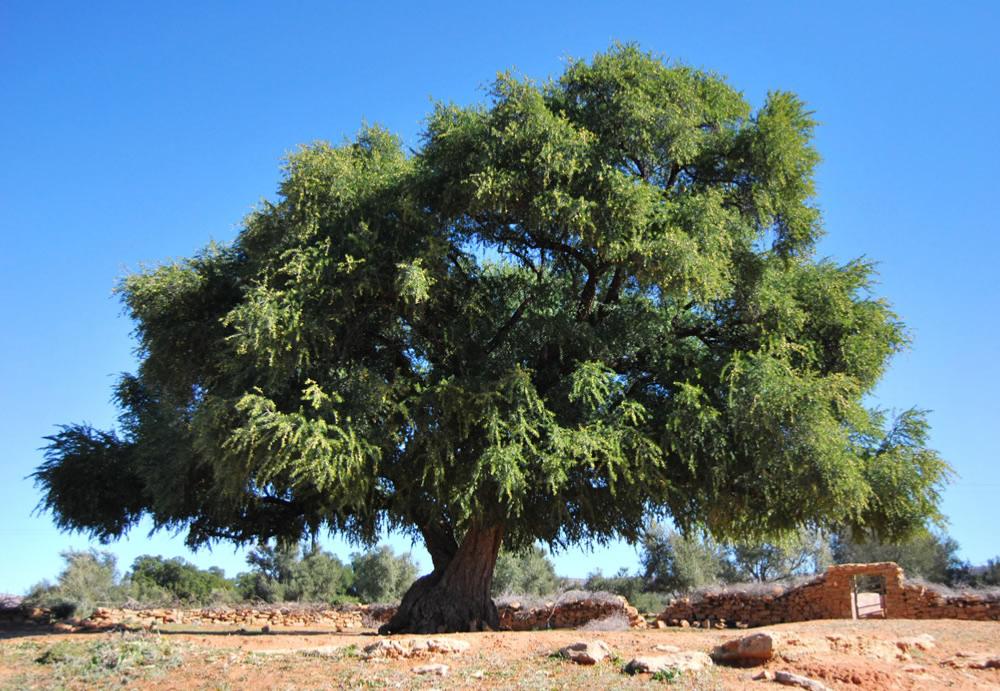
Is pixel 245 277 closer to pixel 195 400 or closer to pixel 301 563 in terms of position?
pixel 195 400

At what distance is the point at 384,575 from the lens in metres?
49.0

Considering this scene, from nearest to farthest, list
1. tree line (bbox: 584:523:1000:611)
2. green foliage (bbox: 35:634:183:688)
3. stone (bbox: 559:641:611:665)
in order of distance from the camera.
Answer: stone (bbox: 559:641:611:665) → green foliage (bbox: 35:634:183:688) → tree line (bbox: 584:523:1000:611)

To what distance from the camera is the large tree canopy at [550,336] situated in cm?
1596

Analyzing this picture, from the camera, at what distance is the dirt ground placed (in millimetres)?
11438

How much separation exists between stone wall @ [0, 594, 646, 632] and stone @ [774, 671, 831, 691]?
1071 cm

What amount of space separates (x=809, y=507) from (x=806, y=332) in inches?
143

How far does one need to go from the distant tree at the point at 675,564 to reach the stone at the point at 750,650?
101 ft

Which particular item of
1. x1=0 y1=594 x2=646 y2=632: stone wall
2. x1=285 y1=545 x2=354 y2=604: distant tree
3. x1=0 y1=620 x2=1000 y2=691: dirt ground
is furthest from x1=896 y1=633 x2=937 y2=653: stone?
x1=285 y1=545 x2=354 y2=604: distant tree

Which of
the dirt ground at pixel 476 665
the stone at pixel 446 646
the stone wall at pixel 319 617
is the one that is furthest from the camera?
the stone wall at pixel 319 617

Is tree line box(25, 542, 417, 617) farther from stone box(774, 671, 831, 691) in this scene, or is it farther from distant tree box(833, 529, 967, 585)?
stone box(774, 671, 831, 691)

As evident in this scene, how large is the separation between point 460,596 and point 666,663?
24.1ft

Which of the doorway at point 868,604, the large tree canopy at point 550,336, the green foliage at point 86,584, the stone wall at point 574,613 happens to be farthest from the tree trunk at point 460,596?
the green foliage at point 86,584

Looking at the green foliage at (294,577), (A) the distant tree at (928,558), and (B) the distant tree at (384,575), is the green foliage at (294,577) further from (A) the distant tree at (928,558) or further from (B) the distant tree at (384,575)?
(A) the distant tree at (928,558)

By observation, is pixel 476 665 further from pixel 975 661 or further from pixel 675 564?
pixel 675 564
